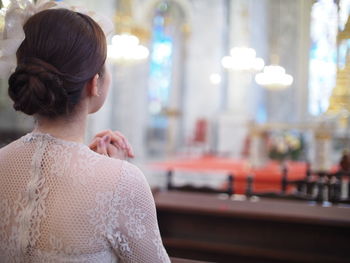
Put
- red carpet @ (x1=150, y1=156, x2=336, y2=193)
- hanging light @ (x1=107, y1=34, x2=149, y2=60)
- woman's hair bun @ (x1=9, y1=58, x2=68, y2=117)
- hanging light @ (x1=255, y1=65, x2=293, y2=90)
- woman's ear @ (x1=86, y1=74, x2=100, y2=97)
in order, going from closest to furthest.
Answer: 1. woman's hair bun @ (x1=9, y1=58, x2=68, y2=117)
2. woman's ear @ (x1=86, y1=74, x2=100, y2=97)
3. hanging light @ (x1=107, y1=34, x2=149, y2=60)
4. red carpet @ (x1=150, y1=156, x2=336, y2=193)
5. hanging light @ (x1=255, y1=65, x2=293, y2=90)

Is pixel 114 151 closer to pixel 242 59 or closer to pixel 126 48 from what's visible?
pixel 126 48

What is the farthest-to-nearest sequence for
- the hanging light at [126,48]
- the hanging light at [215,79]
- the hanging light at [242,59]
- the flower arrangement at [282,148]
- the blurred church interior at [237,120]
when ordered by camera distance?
the hanging light at [215,79]
the hanging light at [242,59]
the flower arrangement at [282,148]
the hanging light at [126,48]
the blurred church interior at [237,120]

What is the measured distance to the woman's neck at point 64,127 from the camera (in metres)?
1.27

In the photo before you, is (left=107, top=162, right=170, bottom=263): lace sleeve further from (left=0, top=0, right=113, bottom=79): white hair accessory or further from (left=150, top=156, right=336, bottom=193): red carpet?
(left=150, top=156, right=336, bottom=193): red carpet

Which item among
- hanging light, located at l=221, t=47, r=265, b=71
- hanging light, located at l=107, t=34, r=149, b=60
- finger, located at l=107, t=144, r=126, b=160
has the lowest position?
finger, located at l=107, t=144, r=126, b=160

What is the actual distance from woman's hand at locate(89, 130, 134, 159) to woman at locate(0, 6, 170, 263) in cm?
26

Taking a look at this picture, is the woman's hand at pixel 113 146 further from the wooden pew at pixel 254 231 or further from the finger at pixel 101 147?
the wooden pew at pixel 254 231

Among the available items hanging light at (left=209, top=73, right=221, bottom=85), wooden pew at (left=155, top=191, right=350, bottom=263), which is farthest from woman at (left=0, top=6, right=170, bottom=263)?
hanging light at (left=209, top=73, right=221, bottom=85)

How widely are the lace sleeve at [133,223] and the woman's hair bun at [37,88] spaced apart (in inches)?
10.5

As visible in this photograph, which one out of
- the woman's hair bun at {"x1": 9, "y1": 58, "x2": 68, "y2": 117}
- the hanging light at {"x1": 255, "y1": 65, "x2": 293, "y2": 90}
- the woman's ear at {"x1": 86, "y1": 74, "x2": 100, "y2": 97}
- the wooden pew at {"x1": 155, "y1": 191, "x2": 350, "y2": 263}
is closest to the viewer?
the woman's hair bun at {"x1": 9, "y1": 58, "x2": 68, "y2": 117}

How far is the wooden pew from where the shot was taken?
326 cm

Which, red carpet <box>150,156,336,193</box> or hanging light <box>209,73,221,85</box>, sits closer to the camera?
red carpet <box>150,156,336,193</box>

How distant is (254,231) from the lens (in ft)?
11.5

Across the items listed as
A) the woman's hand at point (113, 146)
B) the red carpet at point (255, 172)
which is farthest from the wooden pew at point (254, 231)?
the red carpet at point (255, 172)
